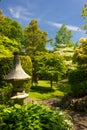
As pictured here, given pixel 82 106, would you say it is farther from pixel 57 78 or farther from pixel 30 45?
pixel 30 45

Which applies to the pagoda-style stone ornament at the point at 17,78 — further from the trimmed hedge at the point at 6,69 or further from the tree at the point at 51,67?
the tree at the point at 51,67

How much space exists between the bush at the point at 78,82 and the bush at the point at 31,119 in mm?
12476

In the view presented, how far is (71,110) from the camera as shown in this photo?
19.0 metres

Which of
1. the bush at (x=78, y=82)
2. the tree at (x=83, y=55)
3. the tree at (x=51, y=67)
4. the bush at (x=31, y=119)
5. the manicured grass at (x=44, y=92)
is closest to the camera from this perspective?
the bush at (x=31, y=119)

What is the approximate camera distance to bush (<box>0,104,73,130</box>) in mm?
7387

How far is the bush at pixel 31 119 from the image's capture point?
7387mm

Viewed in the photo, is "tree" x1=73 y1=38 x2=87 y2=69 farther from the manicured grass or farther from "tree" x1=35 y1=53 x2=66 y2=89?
"tree" x1=35 y1=53 x2=66 y2=89

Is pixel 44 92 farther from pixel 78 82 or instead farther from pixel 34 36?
pixel 34 36

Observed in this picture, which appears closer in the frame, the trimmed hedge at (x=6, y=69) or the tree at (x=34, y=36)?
the trimmed hedge at (x=6, y=69)

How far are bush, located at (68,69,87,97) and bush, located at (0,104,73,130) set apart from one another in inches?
491

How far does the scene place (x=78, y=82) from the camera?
2147 cm

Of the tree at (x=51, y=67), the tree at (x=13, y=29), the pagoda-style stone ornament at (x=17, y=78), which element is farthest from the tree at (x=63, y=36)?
the pagoda-style stone ornament at (x=17, y=78)

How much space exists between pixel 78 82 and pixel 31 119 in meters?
14.2

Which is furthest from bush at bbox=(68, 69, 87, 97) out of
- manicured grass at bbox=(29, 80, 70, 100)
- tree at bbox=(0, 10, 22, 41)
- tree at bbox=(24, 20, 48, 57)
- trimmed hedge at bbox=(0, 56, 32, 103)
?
tree at bbox=(0, 10, 22, 41)
